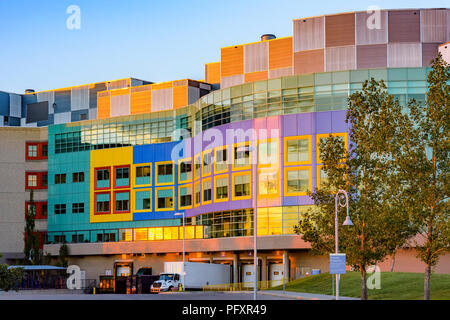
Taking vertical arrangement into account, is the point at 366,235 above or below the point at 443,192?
below

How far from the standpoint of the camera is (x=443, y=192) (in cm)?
4162

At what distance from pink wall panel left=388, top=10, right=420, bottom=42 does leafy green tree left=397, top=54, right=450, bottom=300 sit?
35.0 meters

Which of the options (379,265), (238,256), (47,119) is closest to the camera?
(379,265)

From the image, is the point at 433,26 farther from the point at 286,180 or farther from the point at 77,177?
the point at 77,177

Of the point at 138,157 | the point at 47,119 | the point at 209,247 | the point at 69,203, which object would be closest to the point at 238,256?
the point at 209,247

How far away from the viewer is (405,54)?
77750mm

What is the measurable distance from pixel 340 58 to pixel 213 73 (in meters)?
29.4

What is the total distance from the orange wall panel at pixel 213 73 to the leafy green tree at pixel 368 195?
58802 mm

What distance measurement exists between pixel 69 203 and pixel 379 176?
215ft

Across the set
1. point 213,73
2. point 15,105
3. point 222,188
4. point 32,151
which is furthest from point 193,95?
point 15,105

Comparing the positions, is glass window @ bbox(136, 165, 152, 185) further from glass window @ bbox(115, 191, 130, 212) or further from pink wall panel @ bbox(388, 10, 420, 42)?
pink wall panel @ bbox(388, 10, 420, 42)

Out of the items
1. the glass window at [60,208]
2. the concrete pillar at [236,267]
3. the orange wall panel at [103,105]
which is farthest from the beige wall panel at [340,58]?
the glass window at [60,208]

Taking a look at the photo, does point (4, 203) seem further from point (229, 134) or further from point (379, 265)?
point (379, 265)

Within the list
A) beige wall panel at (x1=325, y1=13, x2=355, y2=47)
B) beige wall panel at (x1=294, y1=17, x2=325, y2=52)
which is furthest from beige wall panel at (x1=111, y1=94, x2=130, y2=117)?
beige wall panel at (x1=325, y1=13, x2=355, y2=47)
